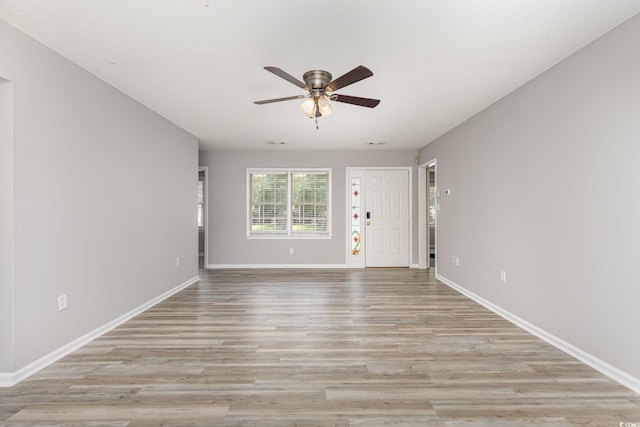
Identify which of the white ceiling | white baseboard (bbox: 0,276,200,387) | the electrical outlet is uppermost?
the white ceiling

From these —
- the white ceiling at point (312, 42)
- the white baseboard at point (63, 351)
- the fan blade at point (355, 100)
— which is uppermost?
the white ceiling at point (312, 42)

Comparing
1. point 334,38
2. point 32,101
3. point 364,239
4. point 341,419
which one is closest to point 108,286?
point 32,101

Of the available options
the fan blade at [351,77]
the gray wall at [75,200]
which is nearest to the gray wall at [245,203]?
the gray wall at [75,200]

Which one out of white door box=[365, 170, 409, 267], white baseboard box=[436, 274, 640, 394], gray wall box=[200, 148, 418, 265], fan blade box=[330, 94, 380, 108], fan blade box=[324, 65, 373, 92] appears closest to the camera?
white baseboard box=[436, 274, 640, 394]

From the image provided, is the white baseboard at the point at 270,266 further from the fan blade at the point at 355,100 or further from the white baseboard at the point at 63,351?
the fan blade at the point at 355,100

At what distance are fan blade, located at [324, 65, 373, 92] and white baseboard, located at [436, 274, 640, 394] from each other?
2.75m

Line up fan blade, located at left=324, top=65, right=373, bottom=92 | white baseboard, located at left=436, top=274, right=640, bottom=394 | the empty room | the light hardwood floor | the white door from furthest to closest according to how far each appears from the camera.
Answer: the white door → fan blade, located at left=324, top=65, right=373, bottom=92 → white baseboard, located at left=436, top=274, right=640, bottom=394 → the empty room → the light hardwood floor

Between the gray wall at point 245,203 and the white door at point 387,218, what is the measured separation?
21cm

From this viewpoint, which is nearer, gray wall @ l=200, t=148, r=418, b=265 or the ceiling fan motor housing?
the ceiling fan motor housing

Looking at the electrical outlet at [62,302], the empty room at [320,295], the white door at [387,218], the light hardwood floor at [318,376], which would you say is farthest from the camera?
the white door at [387,218]

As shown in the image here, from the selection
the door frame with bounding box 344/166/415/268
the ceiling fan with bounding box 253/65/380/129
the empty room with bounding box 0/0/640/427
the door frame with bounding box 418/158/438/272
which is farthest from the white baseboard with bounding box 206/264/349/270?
the ceiling fan with bounding box 253/65/380/129

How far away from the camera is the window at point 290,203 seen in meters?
6.74

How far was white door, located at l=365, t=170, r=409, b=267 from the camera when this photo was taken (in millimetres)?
6715

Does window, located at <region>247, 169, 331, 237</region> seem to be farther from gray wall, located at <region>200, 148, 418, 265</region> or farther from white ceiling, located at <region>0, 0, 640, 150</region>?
white ceiling, located at <region>0, 0, 640, 150</region>
